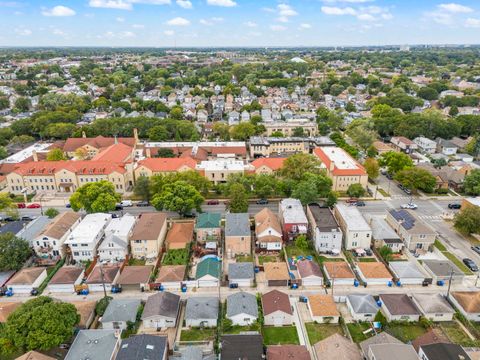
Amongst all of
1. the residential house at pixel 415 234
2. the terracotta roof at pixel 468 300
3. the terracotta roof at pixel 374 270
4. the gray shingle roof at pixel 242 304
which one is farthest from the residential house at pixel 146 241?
the terracotta roof at pixel 468 300

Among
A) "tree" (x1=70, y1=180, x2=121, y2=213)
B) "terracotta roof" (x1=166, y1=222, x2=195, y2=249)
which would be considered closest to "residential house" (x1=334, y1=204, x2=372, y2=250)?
"terracotta roof" (x1=166, y1=222, x2=195, y2=249)

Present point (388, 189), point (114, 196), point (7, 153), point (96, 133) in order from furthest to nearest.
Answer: point (96, 133)
point (7, 153)
point (388, 189)
point (114, 196)

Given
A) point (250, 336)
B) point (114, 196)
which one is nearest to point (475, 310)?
point (250, 336)

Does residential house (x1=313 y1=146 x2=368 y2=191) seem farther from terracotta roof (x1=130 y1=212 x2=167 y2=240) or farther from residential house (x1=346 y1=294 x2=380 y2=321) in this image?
terracotta roof (x1=130 y1=212 x2=167 y2=240)

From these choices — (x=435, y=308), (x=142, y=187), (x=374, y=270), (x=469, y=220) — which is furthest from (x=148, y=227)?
(x=469, y=220)

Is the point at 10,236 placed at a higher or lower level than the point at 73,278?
higher

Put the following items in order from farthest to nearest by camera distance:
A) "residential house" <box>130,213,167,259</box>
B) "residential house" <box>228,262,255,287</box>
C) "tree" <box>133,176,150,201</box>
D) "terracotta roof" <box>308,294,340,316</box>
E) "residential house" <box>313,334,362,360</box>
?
"tree" <box>133,176,150,201</box> < "residential house" <box>130,213,167,259</box> < "residential house" <box>228,262,255,287</box> < "terracotta roof" <box>308,294,340,316</box> < "residential house" <box>313,334,362,360</box>

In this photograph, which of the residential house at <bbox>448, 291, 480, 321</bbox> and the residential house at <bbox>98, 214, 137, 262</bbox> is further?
the residential house at <bbox>98, 214, 137, 262</bbox>

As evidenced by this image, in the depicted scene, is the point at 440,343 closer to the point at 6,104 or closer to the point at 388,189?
the point at 388,189
